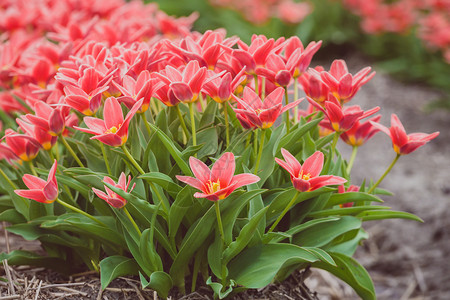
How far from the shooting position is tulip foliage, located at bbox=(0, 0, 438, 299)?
3.77 ft

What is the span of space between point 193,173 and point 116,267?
0.31m

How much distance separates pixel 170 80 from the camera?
119 cm

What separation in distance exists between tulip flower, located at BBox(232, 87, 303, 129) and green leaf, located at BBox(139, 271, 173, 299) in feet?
1.36

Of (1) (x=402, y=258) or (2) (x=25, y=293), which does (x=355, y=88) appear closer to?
(2) (x=25, y=293)

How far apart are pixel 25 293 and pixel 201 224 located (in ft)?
1.76

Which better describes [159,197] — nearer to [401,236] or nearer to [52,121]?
[52,121]

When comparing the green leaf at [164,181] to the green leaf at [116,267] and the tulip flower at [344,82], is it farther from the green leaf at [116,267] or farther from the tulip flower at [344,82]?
the tulip flower at [344,82]

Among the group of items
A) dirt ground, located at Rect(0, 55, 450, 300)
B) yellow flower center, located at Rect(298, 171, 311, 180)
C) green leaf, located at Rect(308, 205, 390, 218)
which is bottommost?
dirt ground, located at Rect(0, 55, 450, 300)

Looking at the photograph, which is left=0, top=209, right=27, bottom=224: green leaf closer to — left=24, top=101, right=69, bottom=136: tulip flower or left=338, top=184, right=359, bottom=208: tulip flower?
left=24, top=101, right=69, bottom=136: tulip flower

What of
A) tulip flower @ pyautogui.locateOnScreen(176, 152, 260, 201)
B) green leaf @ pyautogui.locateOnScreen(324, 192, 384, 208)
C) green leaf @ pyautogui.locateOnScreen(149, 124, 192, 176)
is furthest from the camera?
green leaf @ pyautogui.locateOnScreen(324, 192, 384, 208)

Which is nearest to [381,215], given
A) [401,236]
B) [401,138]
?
[401,138]

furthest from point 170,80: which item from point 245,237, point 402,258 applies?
point 402,258

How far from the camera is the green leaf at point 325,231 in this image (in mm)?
1335

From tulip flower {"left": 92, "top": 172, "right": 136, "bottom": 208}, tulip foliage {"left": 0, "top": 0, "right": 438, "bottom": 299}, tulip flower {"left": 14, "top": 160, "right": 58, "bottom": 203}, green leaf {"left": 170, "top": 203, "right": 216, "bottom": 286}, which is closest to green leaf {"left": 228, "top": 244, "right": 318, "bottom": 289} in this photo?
tulip foliage {"left": 0, "top": 0, "right": 438, "bottom": 299}
